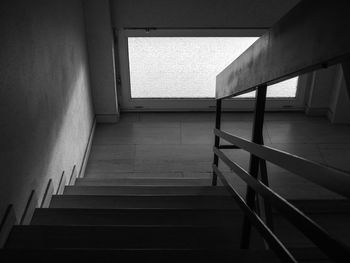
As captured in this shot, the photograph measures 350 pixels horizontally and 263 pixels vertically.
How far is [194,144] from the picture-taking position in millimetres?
4164

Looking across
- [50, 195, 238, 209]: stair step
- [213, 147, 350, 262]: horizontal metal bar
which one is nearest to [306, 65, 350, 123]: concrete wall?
[50, 195, 238, 209]: stair step

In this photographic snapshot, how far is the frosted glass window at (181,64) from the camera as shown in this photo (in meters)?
4.40

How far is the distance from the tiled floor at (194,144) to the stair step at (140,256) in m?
2.11

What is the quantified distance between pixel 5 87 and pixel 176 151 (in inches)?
96.4

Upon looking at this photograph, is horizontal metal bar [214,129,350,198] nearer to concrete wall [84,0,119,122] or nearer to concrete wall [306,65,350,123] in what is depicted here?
concrete wall [84,0,119,122]

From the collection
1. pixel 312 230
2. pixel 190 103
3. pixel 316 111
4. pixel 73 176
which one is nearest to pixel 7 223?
pixel 312 230

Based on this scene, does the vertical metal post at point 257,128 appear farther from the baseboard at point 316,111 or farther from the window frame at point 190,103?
the baseboard at point 316,111

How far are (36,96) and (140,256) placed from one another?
4.00 ft

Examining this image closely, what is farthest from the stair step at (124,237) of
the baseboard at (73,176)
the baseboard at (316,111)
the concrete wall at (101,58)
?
the baseboard at (316,111)

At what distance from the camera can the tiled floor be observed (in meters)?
3.70

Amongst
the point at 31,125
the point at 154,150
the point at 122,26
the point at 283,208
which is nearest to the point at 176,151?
the point at 154,150

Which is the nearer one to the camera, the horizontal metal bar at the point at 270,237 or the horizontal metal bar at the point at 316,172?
the horizontal metal bar at the point at 316,172

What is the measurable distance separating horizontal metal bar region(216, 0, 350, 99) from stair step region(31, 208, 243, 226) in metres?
0.79

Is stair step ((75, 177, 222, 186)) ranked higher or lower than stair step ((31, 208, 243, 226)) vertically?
higher
